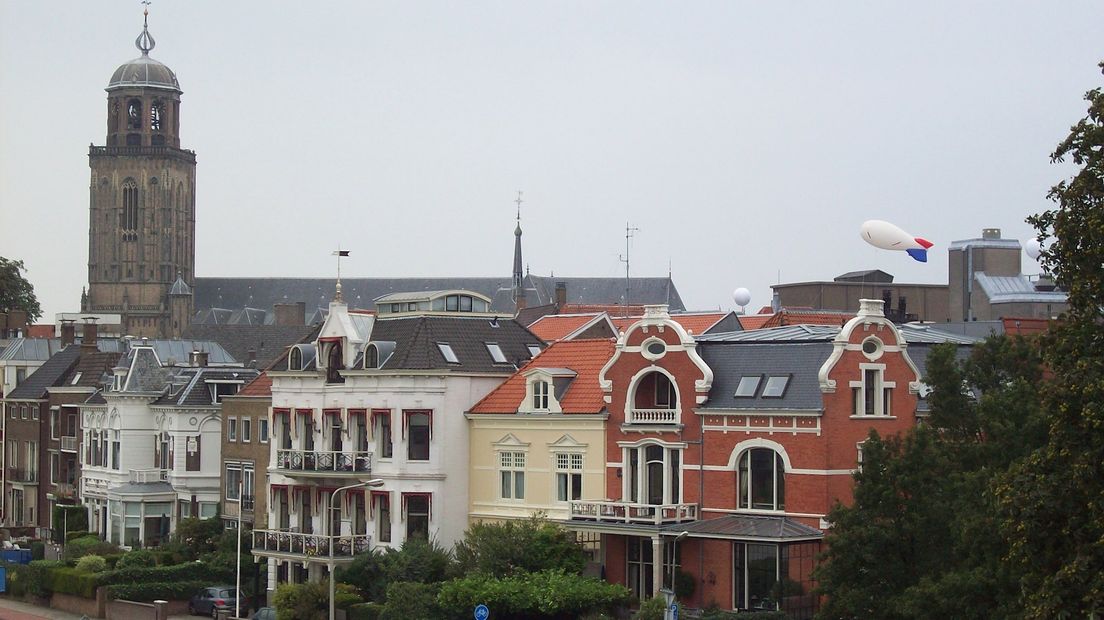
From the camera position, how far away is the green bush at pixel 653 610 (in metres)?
52.9

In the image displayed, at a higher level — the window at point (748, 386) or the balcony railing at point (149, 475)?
the window at point (748, 386)

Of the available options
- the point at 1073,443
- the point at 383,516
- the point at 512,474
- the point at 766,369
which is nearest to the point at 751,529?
the point at 766,369

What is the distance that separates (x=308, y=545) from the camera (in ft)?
216

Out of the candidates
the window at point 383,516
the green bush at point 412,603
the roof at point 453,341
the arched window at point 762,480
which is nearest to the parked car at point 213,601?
the window at point 383,516

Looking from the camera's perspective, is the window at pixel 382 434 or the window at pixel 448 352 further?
the window at pixel 382 434

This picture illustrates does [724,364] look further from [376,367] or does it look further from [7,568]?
[7,568]

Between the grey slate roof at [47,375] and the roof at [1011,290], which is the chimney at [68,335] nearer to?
the grey slate roof at [47,375]

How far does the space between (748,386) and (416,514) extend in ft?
46.7

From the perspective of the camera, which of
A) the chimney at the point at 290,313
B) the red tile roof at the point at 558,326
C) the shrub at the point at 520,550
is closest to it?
the shrub at the point at 520,550

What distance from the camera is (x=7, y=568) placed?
79188mm

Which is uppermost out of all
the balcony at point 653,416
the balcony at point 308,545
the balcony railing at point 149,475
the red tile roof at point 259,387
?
the red tile roof at point 259,387

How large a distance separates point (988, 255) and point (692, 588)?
35814 mm

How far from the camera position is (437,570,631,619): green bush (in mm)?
55156

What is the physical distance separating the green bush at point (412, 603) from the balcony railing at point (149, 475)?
1134 inches
